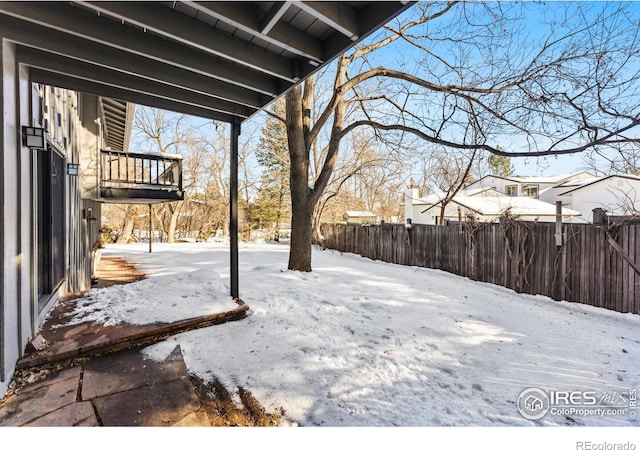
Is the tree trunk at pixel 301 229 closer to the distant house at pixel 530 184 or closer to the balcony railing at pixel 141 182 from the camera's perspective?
the balcony railing at pixel 141 182

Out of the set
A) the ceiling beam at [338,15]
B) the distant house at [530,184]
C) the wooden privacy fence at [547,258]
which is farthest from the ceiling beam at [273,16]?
the distant house at [530,184]

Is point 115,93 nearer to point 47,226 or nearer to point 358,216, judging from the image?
point 47,226

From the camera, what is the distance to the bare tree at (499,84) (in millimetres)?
3809

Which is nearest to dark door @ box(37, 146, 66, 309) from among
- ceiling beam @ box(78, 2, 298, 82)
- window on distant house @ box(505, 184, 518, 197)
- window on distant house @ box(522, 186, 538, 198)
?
ceiling beam @ box(78, 2, 298, 82)

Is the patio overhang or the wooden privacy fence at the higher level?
the patio overhang

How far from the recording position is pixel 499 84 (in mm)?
5086

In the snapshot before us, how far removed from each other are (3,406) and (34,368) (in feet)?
1.29

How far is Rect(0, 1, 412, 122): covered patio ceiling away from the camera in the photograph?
194 cm

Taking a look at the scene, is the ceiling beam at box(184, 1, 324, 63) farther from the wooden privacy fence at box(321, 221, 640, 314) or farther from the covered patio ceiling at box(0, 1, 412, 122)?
the wooden privacy fence at box(321, 221, 640, 314)

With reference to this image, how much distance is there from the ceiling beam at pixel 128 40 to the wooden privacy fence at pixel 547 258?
5077 mm

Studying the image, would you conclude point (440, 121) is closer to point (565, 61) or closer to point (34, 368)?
point (565, 61)

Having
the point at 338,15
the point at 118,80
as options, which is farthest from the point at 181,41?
the point at 338,15

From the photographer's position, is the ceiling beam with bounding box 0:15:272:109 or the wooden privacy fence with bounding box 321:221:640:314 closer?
the ceiling beam with bounding box 0:15:272:109

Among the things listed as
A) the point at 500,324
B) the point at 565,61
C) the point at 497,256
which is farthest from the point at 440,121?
the point at 500,324
